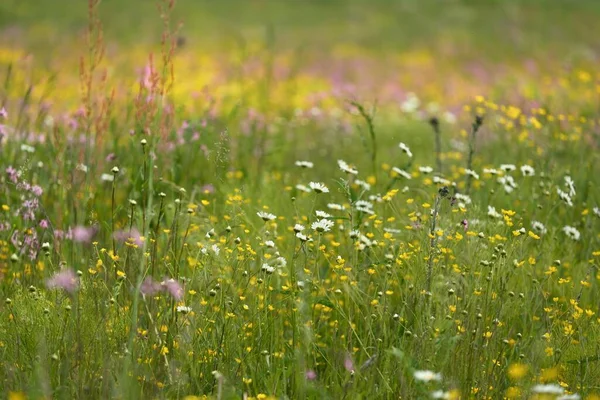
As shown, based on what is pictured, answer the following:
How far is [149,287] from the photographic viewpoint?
8.50 feet

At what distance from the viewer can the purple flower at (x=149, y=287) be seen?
101 inches

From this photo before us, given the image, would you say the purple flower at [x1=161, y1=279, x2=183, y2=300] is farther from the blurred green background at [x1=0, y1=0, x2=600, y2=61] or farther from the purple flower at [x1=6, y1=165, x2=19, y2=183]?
the blurred green background at [x1=0, y1=0, x2=600, y2=61]

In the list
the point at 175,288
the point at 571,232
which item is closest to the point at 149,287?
the point at 175,288

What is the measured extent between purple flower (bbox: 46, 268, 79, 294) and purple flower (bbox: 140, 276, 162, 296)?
22 cm

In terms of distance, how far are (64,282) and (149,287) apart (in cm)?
27

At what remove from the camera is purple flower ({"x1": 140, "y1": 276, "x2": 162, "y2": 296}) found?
2557mm

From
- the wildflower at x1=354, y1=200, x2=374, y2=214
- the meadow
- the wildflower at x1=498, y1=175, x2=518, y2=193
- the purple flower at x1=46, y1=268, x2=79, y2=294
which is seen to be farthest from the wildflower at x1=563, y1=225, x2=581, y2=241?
Answer: the purple flower at x1=46, y1=268, x2=79, y2=294

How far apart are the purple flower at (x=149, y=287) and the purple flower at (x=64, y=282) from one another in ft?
0.72

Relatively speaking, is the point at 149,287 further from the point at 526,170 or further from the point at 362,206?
the point at 526,170

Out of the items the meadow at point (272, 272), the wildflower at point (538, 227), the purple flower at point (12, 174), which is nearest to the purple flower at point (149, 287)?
the meadow at point (272, 272)

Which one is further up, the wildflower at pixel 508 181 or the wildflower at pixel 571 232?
the wildflower at pixel 508 181

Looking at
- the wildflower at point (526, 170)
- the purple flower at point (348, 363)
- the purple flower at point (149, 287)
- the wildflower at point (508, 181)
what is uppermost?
the wildflower at point (526, 170)

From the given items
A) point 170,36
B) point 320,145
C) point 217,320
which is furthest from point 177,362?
point 320,145

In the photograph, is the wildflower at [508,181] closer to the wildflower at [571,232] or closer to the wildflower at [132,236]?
the wildflower at [571,232]
